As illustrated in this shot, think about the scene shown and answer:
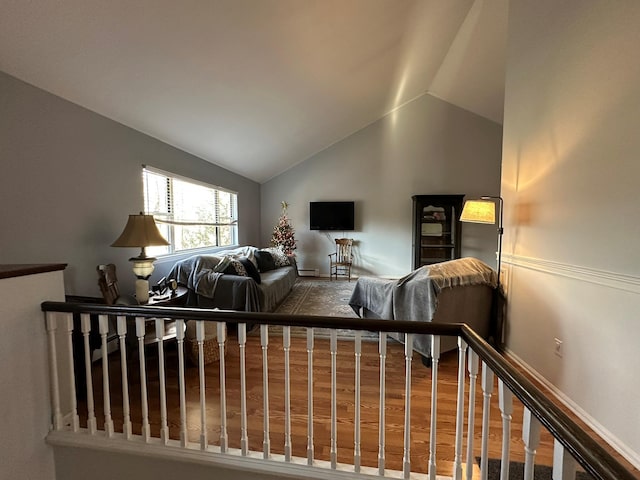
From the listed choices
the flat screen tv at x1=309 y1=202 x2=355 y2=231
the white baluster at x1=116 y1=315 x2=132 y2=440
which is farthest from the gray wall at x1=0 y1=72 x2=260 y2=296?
the flat screen tv at x1=309 y1=202 x2=355 y2=231

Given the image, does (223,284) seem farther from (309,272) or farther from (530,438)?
(309,272)

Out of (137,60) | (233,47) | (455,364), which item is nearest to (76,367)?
(137,60)

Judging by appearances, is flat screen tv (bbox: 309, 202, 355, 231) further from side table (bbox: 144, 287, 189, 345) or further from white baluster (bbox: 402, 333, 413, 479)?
white baluster (bbox: 402, 333, 413, 479)

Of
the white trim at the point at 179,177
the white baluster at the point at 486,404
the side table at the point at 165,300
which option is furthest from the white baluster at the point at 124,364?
the white trim at the point at 179,177

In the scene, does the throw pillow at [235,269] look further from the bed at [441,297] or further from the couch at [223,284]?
the bed at [441,297]

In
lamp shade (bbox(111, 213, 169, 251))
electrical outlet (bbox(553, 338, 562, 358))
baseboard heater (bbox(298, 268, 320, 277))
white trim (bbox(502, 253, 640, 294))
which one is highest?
lamp shade (bbox(111, 213, 169, 251))

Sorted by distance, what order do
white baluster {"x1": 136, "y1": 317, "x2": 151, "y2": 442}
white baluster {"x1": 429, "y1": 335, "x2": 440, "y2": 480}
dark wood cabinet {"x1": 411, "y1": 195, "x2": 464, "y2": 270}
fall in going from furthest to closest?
1. dark wood cabinet {"x1": 411, "y1": 195, "x2": 464, "y2": 270}
2. white baluster {"x1": 136, "y1": 317, "x2": 151, "y2": 442}
3. white baluster {"x1": 429, "y1": 335, "x2": 440, "y2": 480}

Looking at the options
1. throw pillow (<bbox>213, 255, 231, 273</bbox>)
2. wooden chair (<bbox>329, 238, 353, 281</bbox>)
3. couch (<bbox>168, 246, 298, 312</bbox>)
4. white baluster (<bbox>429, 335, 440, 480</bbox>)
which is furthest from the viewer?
wooden chair (<bbox>329, 238, 353, 281</bbox>)

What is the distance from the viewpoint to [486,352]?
3.64ft

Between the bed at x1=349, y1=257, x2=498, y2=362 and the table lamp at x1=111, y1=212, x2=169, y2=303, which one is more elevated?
the table lamp at x1=111, y1=212, x2=169, y2=303

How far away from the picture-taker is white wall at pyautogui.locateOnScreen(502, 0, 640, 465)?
1690mm

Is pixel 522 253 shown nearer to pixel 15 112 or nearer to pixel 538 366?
pixel 538 366

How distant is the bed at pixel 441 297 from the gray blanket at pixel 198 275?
5.85 ft

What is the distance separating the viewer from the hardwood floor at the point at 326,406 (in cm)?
176
